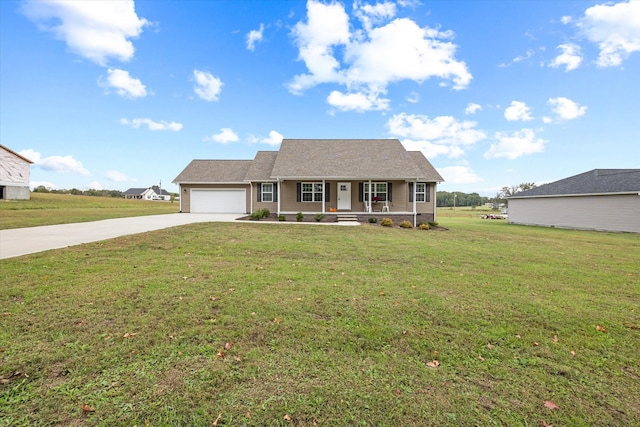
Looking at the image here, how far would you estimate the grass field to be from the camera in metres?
2.04

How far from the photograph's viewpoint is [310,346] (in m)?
2.87

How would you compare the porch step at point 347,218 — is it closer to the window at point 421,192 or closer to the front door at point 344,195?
the front door at point 344,195

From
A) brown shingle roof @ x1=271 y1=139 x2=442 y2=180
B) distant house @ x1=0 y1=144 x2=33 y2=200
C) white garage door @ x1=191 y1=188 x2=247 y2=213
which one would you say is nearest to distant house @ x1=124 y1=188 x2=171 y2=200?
distant house @ x1=0 y1=144 x2=33 y2=200

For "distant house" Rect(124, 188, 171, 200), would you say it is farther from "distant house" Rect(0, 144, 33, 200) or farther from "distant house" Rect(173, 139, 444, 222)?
"distant house" Rect(173, 139, 444, 222)

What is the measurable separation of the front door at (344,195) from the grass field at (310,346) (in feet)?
40.2

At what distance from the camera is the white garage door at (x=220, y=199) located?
22.6 metres

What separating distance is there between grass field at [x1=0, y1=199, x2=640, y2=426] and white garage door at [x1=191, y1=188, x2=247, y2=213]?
55.5ft

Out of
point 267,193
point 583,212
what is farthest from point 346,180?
point 583,212

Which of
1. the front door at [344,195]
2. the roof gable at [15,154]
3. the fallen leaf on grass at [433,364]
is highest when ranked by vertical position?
the roof gable at [15,154]

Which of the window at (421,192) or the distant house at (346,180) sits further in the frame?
the window at (421,192)

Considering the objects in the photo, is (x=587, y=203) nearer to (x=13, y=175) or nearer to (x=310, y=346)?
(x=310, y=346)

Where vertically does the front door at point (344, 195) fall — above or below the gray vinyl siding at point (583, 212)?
above

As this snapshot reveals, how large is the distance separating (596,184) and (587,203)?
5.86ft

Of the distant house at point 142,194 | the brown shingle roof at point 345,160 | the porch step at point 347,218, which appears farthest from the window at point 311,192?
the distant house at point 142,194
